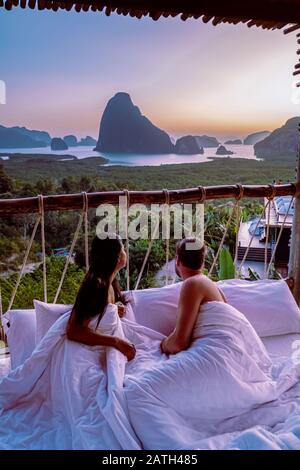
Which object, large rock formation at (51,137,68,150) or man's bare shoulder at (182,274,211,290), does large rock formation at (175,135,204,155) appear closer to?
large rock formation at (51,137,68,150)

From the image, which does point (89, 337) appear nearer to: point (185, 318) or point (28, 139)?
point (185, 318)

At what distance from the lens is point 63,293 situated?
5.51 metres

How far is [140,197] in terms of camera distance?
207 cm

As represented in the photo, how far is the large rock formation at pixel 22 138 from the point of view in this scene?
4520mm

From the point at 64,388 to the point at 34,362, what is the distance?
0.54 ft

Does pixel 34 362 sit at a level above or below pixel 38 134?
below

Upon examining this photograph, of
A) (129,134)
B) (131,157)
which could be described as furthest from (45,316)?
(129,134)

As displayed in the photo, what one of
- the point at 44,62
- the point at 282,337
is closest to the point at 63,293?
the point at 44,62

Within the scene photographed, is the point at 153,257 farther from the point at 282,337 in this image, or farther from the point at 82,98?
the point at 282,337

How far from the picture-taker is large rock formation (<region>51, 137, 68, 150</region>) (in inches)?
186

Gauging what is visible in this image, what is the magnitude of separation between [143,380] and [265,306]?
0.88 m

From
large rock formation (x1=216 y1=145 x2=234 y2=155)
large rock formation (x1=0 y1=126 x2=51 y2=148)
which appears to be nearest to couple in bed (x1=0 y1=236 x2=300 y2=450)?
large rock formation (x1=0 y1=126 x2=51 y2=148)

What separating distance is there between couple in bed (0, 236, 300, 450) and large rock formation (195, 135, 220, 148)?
11.0ft

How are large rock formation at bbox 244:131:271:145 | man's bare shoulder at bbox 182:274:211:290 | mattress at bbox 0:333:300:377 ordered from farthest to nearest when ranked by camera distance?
large rock formation at bbox 244:131:271:145 < mattress at bbox 0:333:300:377 < man's bare shoulder at bbox 182:274:211:290
